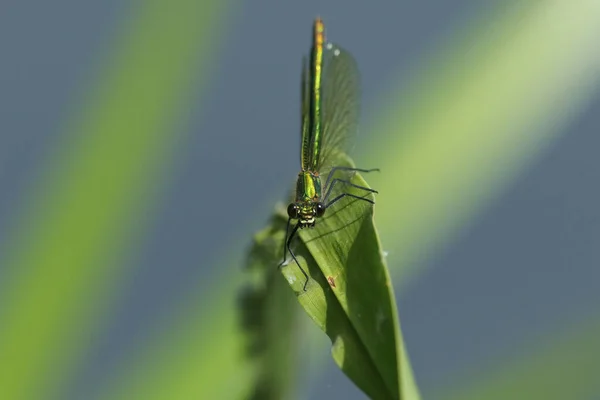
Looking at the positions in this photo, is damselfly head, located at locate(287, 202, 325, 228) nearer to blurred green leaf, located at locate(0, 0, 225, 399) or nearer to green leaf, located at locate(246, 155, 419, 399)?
green leaf, located at locate(246, 155, 419, 399)

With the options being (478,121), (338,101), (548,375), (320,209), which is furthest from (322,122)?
(548,375)

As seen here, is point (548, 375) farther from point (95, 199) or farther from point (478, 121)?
point (95, 199)

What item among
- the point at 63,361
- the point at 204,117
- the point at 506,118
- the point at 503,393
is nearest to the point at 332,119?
the point at 506,118

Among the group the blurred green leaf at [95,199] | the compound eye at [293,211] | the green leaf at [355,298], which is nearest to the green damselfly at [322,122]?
the compound eye at [293,211]

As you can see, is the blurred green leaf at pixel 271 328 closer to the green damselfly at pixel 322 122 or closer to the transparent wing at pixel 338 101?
the green damselfly at pixel 322 122

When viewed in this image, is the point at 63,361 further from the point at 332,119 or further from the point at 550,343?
the point at 550,343
